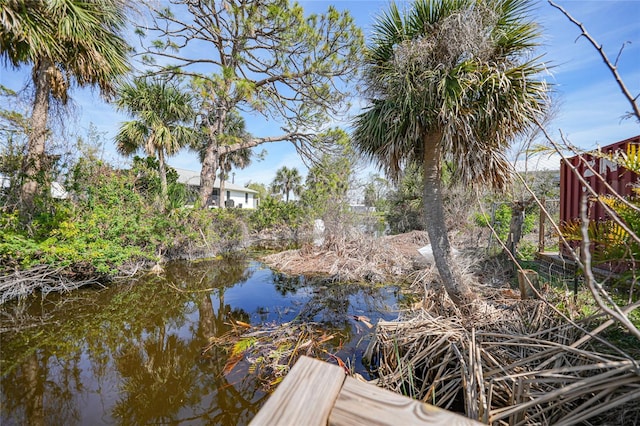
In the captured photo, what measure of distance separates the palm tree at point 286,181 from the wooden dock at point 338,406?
3033 cm

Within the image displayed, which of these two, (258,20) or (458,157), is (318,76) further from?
(458,157)

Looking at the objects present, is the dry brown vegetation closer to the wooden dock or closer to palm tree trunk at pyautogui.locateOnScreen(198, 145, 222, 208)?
the wooden dock

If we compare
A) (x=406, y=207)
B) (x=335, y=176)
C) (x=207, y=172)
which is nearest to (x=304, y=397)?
(x=335, y=176)

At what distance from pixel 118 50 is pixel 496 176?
893cm

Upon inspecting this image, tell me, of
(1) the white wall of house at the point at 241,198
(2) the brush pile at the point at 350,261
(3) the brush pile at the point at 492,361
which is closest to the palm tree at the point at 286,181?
(1) the white wall of house at the point at 241,198

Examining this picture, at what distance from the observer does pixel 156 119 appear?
1039 centimetres

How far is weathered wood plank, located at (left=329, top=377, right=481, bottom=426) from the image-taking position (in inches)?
24.0

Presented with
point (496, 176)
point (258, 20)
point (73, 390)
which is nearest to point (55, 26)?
point (258, 20)

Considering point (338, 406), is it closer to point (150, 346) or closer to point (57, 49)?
point (150, 346)

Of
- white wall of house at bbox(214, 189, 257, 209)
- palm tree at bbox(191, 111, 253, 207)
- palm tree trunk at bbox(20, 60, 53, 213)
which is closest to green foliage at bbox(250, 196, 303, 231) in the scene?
palm tree at bbox(191, 111, 253, 207)

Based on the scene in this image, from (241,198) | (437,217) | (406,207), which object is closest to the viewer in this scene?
(437,217)

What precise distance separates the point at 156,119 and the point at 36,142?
5.46m

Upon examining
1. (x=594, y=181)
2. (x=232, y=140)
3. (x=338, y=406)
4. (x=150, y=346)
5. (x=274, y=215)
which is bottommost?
(x=150, y=346)

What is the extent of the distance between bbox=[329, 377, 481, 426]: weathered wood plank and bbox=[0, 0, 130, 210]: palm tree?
749cm
